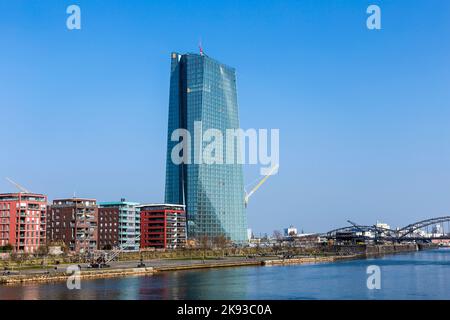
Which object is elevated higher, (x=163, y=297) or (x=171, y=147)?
(x=171, y=147)

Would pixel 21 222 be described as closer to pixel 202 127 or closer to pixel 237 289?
pixel 237 289

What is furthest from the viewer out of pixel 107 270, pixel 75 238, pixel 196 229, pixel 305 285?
pixel 196 229

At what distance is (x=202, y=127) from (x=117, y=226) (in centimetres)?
3907

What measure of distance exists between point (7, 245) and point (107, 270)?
108 ft

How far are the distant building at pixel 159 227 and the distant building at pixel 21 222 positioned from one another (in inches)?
1292

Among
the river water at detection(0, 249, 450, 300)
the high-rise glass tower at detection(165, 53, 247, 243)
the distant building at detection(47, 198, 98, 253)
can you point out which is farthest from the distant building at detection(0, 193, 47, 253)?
the high-rise glass tower at detection(165, 53, 247, 243)

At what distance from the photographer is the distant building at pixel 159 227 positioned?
122438mm

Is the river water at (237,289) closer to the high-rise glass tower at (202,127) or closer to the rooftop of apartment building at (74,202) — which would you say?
the rooftop of apartment building at (74,202)

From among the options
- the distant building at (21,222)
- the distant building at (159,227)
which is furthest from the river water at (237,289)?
the distant building at (159,227)

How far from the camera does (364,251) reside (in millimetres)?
152625

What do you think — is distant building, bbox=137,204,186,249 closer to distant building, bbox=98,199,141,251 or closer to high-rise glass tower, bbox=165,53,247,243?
distant building, bbox=98,199,141,251

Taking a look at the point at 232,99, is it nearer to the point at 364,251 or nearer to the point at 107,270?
the point at 364,251

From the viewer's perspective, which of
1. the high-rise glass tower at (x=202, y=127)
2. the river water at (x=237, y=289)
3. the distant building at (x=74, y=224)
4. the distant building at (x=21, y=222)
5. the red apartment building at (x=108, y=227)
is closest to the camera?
the river water at (x=237, y=289)
